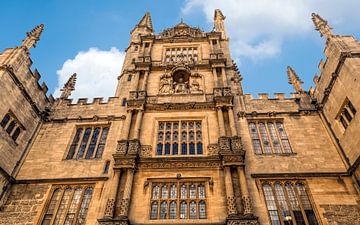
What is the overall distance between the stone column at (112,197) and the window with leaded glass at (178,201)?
→ 179 centimetres

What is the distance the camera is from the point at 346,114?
46.6ft

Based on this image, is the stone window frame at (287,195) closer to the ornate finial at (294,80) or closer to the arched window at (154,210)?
the arched window at (154,210)

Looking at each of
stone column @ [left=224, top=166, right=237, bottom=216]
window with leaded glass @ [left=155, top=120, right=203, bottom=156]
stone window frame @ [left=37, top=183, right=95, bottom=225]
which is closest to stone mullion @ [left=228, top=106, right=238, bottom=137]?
window with leaded glass @ [left=155, top=120, right=203, bottom=156]

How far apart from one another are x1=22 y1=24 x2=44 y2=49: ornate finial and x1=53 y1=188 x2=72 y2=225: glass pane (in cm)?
973

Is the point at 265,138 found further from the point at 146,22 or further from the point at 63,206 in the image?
the point at 146,22

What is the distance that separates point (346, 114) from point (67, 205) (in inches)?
605

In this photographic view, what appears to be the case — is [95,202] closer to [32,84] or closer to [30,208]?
[30,208]

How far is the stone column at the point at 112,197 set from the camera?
11875 mm

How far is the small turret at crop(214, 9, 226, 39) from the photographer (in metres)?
25.6

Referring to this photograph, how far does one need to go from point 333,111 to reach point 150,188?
11275 millimetres

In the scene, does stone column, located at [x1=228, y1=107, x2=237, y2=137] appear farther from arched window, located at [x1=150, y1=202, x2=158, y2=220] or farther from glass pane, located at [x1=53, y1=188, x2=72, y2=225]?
glass pane, located at [x1=53, y1=188, x2=72, y2=225]

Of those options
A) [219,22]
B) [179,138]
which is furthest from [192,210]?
[219,22]

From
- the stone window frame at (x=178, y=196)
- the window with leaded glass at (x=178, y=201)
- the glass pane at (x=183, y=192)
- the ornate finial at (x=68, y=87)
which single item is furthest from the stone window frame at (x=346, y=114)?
the ornate finial at (x=68, y=87)

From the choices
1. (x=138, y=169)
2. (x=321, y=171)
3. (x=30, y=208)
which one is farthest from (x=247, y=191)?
(x=30, y=208)
